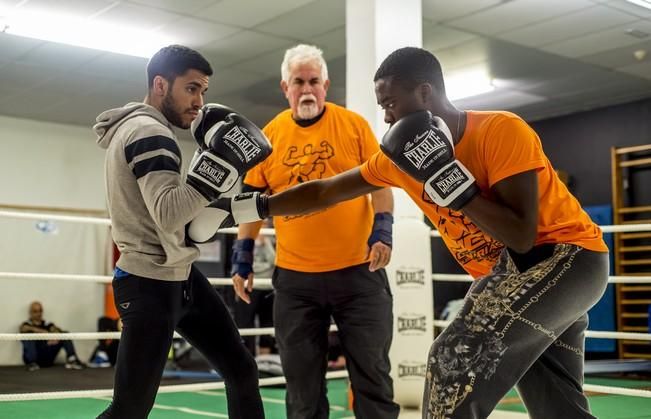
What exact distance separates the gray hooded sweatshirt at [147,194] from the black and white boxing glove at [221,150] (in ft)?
0.13

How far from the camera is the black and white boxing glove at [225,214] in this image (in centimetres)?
192

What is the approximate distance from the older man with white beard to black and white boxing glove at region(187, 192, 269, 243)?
1.94 ft

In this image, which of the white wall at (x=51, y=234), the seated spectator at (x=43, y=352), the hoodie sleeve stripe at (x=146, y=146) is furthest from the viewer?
the white wall at (x=51, y=234)

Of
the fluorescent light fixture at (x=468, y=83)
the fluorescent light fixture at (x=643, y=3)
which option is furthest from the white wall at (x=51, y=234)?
the fluorescent light fixture at (x=643, y=3)

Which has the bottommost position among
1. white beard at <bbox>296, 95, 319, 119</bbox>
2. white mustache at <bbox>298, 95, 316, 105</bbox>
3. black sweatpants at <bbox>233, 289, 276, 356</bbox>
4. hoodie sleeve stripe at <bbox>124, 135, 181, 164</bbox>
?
black sweatpants at <bbox>233, 289, 276, 356</bbox>

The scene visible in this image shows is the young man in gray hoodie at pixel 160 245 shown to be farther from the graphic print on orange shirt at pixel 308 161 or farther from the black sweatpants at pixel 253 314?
the black sweatpants at pixel 253 314

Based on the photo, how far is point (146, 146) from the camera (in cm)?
181

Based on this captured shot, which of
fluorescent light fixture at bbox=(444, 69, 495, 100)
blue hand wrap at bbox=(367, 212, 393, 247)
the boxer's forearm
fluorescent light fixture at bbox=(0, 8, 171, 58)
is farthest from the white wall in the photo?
the boxer's forearm

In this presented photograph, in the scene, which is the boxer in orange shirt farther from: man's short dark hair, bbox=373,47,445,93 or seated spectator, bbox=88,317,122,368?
seated spectator, bbox=88,317,122,368

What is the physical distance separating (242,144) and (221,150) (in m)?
0.06

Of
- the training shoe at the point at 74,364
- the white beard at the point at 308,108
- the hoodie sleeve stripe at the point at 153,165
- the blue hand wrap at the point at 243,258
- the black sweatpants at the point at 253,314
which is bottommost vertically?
the training shoe at the point at 74,364

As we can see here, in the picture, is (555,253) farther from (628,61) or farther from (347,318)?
(628,61)

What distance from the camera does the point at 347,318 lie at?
2564 millimetres

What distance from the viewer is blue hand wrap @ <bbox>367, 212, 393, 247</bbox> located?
2506mm
